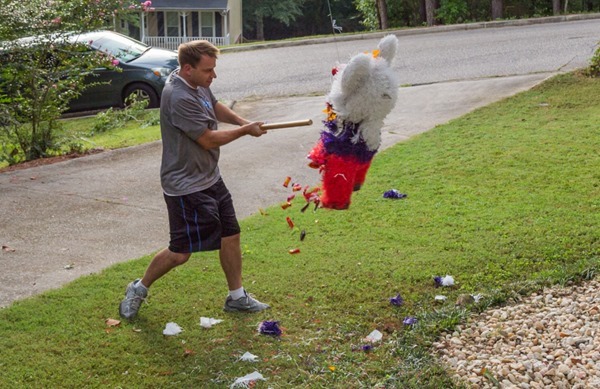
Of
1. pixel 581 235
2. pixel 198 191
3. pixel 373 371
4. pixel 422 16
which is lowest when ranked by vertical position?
pixel 373 371

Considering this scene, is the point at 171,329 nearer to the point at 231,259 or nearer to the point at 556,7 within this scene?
the point at 231,259

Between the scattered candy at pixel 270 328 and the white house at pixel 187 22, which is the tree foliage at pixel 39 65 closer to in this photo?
the scattered candy at pixel 270 328

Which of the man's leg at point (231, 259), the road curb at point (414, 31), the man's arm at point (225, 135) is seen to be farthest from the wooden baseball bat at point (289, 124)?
the road curb at point (414, 31)

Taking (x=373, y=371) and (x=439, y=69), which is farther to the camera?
(x=439, y=69)

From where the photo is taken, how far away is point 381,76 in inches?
176

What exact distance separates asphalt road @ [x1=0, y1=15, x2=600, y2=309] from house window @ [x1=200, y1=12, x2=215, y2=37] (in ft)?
85.1

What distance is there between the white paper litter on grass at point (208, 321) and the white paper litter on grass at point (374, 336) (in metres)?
0.90

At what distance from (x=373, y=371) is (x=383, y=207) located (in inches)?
107

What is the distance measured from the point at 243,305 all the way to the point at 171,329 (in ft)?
1.55

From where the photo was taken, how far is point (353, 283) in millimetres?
5516

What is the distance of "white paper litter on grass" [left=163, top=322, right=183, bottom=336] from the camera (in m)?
4.86

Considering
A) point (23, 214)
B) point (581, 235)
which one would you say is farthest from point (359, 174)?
point (23, 214)

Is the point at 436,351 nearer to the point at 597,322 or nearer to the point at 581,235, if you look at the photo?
the point at 597,322

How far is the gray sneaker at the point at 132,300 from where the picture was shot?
5047 millimetres
